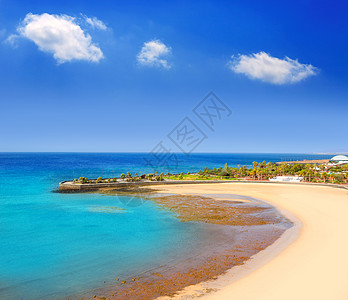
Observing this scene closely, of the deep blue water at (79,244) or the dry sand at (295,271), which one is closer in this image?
the dry sand at (295,271)

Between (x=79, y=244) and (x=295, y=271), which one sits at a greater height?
(x=295, y=271)

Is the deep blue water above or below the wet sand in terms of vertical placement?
below

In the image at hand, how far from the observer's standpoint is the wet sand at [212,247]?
9031 millimetres

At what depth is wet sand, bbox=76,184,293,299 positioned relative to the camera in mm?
9031

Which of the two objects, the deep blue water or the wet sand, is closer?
the wet sand

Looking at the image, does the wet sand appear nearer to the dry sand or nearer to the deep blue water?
the dry sand

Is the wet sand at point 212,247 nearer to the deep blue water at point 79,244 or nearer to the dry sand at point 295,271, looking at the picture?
the dry sand at point 295,271

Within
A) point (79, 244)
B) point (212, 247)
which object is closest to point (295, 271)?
point (212, 247)

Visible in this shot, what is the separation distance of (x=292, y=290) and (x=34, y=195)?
3425 cm

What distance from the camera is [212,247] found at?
1334 cm

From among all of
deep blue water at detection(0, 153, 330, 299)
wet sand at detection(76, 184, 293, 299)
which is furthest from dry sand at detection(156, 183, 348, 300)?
deep blue water at detection(0, 153, 330, 299)

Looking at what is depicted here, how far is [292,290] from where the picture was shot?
342 inches

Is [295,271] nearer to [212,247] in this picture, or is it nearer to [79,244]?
[212,247]

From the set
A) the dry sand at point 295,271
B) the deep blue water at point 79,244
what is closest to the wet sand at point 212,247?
the dry sand at point 295,271
